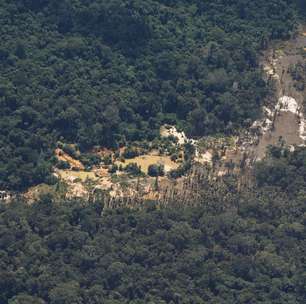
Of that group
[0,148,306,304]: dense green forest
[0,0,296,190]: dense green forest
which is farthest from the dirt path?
[0,148,306,304]: dense green forest

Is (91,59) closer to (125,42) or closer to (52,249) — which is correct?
(125,42)

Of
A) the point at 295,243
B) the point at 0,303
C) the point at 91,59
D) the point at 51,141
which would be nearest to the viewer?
the point at 0,303

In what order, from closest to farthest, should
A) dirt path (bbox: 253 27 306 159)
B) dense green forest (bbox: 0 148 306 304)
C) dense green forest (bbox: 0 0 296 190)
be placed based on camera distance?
dense green forest (bbox: 0 148 306 304) < dense green forest (bbox: 0 0 296 190) < dirt path (bbox: 253 27 306 159)

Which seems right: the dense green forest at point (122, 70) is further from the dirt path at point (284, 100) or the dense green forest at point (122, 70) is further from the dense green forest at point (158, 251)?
the dense green forest at point (158, 251)

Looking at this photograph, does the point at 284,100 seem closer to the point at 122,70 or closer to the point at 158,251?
the point at 122,70

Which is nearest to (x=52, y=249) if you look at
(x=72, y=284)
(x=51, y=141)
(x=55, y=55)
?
(x=72, y=284)

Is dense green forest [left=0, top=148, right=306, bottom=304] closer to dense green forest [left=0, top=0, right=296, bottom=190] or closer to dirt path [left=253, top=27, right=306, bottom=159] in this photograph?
dense green forest [left=0, top=0, right=296, bottom=190]
